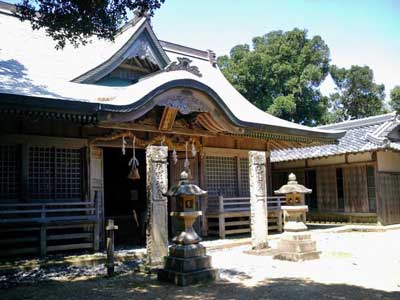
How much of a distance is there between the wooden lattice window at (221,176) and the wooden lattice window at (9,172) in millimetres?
6404

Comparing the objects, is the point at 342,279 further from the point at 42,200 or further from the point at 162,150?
the point at 42,200

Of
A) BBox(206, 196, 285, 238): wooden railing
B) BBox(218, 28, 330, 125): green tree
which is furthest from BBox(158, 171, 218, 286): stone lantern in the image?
BBox(218, 28, 330, 125): green tree

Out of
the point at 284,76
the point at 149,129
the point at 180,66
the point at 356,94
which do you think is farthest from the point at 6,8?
the point at 356,94

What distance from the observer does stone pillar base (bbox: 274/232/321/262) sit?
9.47m

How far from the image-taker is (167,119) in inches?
478

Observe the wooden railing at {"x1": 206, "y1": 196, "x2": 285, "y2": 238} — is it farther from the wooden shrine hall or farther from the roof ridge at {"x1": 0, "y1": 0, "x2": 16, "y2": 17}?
the roof ridge at {"x1": 0, "y1": 0, "x2": 16, "y2": 17}

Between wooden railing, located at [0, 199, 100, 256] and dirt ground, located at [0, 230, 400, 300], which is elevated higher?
wooden railing, located at [0, 199, 100, 256]

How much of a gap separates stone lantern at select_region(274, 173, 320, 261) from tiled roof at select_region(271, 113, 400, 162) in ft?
21.8

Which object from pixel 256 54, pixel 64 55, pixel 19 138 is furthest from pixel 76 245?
pixel 256 54

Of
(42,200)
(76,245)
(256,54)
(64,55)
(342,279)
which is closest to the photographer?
(342,279)

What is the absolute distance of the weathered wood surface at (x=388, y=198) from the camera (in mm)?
17312

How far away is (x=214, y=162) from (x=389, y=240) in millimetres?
6329

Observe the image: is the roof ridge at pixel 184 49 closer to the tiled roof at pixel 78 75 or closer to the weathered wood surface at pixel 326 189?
the tiled roof at pixel 78 75

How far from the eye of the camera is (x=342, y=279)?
294 inches
